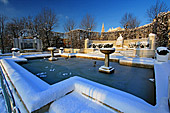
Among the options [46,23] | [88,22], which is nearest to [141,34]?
[88,22]

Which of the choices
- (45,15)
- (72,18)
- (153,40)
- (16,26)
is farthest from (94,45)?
(16,26)

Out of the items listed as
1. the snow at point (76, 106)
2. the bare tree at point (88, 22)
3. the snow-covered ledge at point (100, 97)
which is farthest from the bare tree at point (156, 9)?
the snow at point (76, 106)

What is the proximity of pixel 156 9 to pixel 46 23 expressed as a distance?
20.3 meters

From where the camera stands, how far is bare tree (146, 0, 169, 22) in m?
11.8

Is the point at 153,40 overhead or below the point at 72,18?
below

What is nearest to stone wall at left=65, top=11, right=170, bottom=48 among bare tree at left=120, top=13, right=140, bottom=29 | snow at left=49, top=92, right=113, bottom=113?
bare tree at left=120, top=13, right=140, bottom=29

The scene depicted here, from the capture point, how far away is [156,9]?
12180mm

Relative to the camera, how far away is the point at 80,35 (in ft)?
61.1

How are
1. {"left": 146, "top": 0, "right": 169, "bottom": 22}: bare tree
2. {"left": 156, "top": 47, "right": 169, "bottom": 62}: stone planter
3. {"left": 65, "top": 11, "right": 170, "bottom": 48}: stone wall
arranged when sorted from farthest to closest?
{"left": 146, "top": 0, "right": 169, "bottom": 22}: bare tree
{"left": 65, "top": 11, "right": 170, "bottom": 48}: stone wall
{"left": 156, "top": 47, "right": 169, "bottom": 62}: stone planter

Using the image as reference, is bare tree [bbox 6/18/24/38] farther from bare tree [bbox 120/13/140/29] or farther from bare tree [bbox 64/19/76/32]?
bare tree [bbox 120/13/140/29]

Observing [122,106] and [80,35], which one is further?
[80,35]

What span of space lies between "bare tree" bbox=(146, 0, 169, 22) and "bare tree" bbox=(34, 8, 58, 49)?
18.3 metres

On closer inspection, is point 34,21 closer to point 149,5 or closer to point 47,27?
point 47,27

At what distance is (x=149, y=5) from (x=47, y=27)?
19.8m
